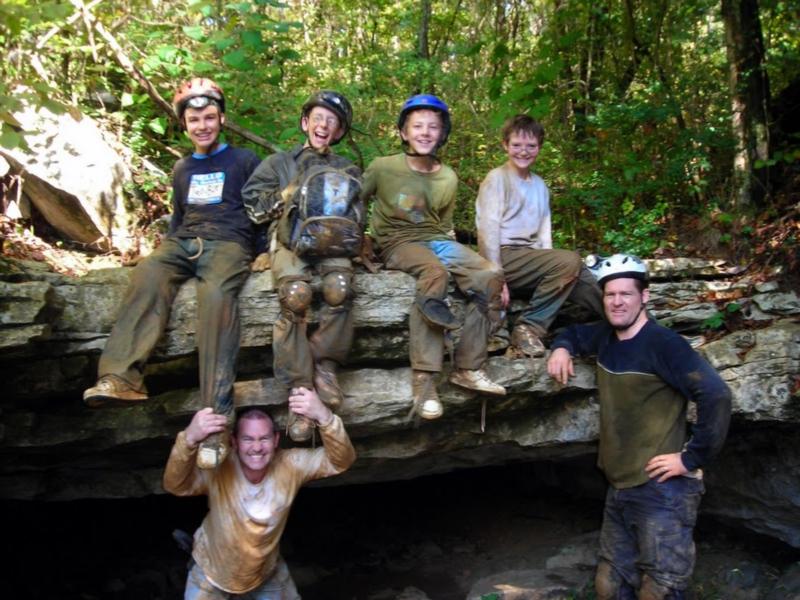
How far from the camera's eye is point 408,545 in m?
7.58

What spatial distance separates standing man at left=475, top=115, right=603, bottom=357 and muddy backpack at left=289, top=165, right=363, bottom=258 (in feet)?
3.63

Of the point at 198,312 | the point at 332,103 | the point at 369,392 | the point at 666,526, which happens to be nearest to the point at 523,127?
the point at 332,103

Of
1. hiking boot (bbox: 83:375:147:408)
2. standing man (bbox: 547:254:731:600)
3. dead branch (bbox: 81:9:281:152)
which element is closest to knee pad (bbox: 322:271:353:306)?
hiking boot (bbox: 83:375:147:408)

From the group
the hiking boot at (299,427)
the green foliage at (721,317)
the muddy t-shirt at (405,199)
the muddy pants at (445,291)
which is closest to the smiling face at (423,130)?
the muddy t-shirt at (405,199)

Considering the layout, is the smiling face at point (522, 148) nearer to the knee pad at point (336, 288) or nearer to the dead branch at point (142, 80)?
the knee pad at point (336, 288)

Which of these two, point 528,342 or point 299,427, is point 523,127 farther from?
point 299,427

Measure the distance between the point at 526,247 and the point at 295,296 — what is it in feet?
6.36

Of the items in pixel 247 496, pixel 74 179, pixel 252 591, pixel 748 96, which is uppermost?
pixel 748 96

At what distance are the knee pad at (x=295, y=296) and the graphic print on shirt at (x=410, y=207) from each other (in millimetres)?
1050

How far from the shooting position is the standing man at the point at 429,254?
4.51 m

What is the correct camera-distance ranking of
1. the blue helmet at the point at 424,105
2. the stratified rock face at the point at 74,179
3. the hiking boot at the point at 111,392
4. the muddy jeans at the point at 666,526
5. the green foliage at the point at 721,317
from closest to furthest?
the hiking boot at the point at 111,392 < the muddy jeans at the point at 666,526 < the blue helmet at the point at 424,105 < the green foliage at the point at 721,317 < the stratified rock face at the point at 74,179

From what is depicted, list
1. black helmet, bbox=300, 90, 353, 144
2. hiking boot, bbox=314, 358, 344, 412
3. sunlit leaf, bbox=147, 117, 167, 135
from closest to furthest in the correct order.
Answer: hiking boot, bbox=314, 358, 344, 412
black helmet, bbox=300, 90, 353, 144
sunlit leaf, bbox=147, 117, 167, 135

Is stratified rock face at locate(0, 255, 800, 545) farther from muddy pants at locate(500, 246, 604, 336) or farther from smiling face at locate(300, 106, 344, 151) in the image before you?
smiling face at locate(300, 106, 344, 151)

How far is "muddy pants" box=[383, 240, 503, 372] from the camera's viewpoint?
451cm
